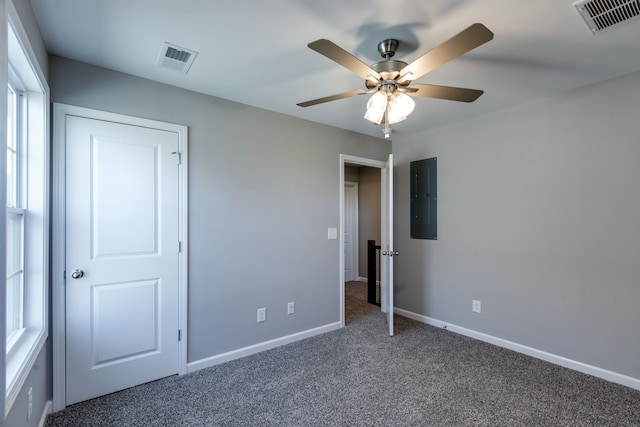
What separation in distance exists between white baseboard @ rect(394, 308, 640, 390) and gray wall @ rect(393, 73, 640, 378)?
1.7 inches

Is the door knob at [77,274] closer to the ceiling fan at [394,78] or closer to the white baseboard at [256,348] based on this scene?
the white baseboard at [256,348]

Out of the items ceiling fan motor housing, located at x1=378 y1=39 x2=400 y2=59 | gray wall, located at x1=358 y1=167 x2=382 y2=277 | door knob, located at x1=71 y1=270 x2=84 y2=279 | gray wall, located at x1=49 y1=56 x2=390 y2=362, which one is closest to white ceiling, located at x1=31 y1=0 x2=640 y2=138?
ceiling fan motor housing, located at x1=378 y1=39 x2=400 y2=59

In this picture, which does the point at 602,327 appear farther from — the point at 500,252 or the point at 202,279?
the point at 202,279

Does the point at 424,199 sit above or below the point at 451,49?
below

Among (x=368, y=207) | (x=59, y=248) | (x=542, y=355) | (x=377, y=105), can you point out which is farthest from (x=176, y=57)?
(x=368, y=207)

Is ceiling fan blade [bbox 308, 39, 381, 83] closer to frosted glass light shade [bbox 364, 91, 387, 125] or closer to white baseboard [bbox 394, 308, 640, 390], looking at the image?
frosted glass light shade [bbox 364, 91, 387, 125]

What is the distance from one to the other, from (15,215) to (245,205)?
5.05ft

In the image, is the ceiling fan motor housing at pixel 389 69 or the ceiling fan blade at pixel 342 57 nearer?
the ceiling fan blade at pixel 342 57

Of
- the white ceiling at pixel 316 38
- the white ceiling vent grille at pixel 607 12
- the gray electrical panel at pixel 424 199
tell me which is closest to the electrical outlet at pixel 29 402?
the white ceiling at pixel 316 38

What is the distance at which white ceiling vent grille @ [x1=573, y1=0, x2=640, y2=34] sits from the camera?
151 cm

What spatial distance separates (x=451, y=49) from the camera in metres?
1.35

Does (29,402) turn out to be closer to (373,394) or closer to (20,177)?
Result: (20,177)

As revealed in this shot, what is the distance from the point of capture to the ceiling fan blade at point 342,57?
133cm

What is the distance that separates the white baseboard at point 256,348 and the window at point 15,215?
1.26 metres
